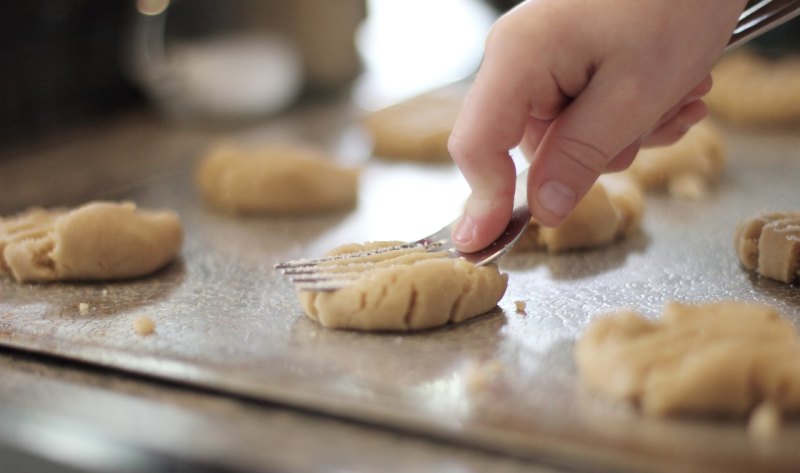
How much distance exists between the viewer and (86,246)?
1350 millimetres

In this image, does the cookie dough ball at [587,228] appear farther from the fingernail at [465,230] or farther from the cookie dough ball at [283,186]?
the cookie dough ball at [283,186]

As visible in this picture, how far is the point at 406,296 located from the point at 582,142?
0.94 ft

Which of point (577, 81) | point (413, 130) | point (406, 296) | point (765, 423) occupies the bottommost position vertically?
point (765, 423)

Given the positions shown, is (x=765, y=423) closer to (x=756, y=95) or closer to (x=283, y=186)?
(x=283, y=186)

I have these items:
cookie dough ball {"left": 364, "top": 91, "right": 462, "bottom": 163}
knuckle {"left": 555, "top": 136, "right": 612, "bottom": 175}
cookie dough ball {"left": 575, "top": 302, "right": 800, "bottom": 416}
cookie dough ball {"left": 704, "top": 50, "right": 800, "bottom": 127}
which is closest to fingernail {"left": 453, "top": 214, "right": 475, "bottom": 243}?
knuckle {"left": 555, "top": 136, "right": 612, "bottom": 175}

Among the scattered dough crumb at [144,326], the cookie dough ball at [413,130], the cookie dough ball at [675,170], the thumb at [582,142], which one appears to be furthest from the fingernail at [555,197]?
the cookie dough ball at [413,130]

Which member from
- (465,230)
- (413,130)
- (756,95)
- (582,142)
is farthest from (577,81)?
(756,95)

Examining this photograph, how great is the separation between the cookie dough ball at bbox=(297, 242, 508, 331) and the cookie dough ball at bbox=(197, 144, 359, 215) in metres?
0.65

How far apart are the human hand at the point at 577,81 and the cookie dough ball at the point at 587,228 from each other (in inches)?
13.5

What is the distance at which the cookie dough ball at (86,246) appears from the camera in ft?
4.42


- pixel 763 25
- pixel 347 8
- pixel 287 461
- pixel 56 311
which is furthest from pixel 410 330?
pixel 347 8

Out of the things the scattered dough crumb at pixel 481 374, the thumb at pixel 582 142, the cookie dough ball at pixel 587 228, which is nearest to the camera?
the scattered dough crumb at pixel 481 374

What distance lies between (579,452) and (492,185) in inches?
16.0

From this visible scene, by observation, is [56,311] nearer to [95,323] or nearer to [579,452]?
[95,323]
